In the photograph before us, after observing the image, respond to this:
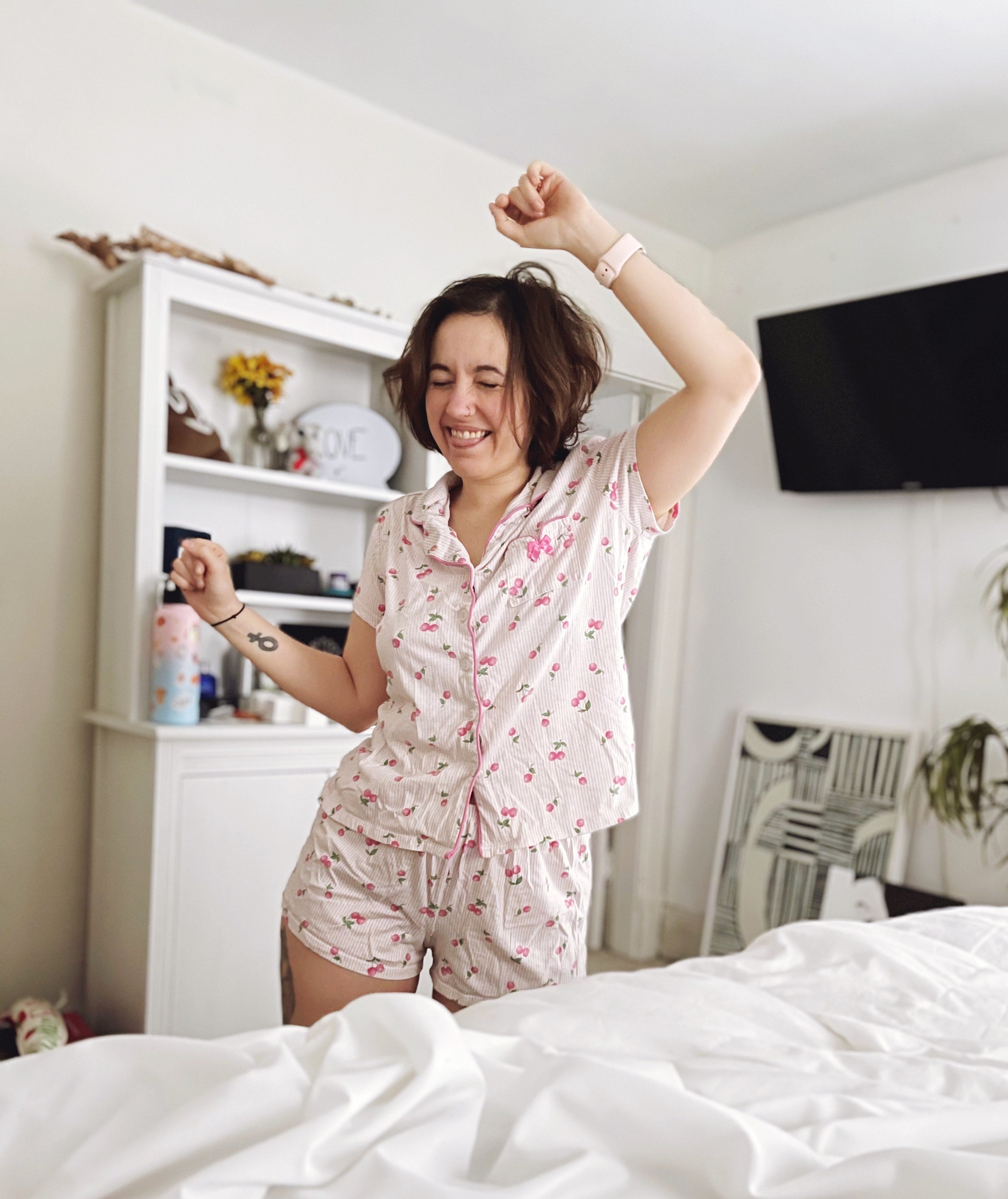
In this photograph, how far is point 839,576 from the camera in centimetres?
339

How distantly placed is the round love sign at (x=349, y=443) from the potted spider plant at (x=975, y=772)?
5.65 ft

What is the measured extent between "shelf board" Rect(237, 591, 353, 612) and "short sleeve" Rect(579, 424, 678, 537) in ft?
4.65

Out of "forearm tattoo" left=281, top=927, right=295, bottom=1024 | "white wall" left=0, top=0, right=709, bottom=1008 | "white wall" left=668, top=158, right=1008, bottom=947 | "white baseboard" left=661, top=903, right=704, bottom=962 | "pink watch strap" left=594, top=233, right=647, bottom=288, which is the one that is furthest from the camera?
"white baseboard" left=661, top=903, right=704, bottom=962

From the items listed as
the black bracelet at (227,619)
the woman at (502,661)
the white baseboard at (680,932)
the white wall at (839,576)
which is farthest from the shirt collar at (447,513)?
the white baseboard at (680,932)

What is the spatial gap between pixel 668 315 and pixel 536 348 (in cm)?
18

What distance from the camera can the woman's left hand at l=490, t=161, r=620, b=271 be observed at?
1.09 metres

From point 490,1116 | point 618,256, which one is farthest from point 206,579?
point 490,1116

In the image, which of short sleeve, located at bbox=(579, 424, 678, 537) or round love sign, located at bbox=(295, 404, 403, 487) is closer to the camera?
short sleeve, located at bbox=(579, 424, 678, 537)

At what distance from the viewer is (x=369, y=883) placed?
1.22m

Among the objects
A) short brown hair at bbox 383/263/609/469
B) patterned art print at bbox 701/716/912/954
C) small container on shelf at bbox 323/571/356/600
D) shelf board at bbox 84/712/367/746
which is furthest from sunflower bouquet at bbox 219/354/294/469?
patterned art print at bbox 701/716/912/954

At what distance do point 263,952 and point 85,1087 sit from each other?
5.64ft

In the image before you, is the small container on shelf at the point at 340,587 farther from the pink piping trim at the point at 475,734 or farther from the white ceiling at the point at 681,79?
the pink piping trim at the point at 475,734

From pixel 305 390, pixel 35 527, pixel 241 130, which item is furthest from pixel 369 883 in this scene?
pixel 241 130

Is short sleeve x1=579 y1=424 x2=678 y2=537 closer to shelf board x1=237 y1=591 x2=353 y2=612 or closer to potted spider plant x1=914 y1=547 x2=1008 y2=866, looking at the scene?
shelf board x1=237 y1=591 x2=353 y2=612
